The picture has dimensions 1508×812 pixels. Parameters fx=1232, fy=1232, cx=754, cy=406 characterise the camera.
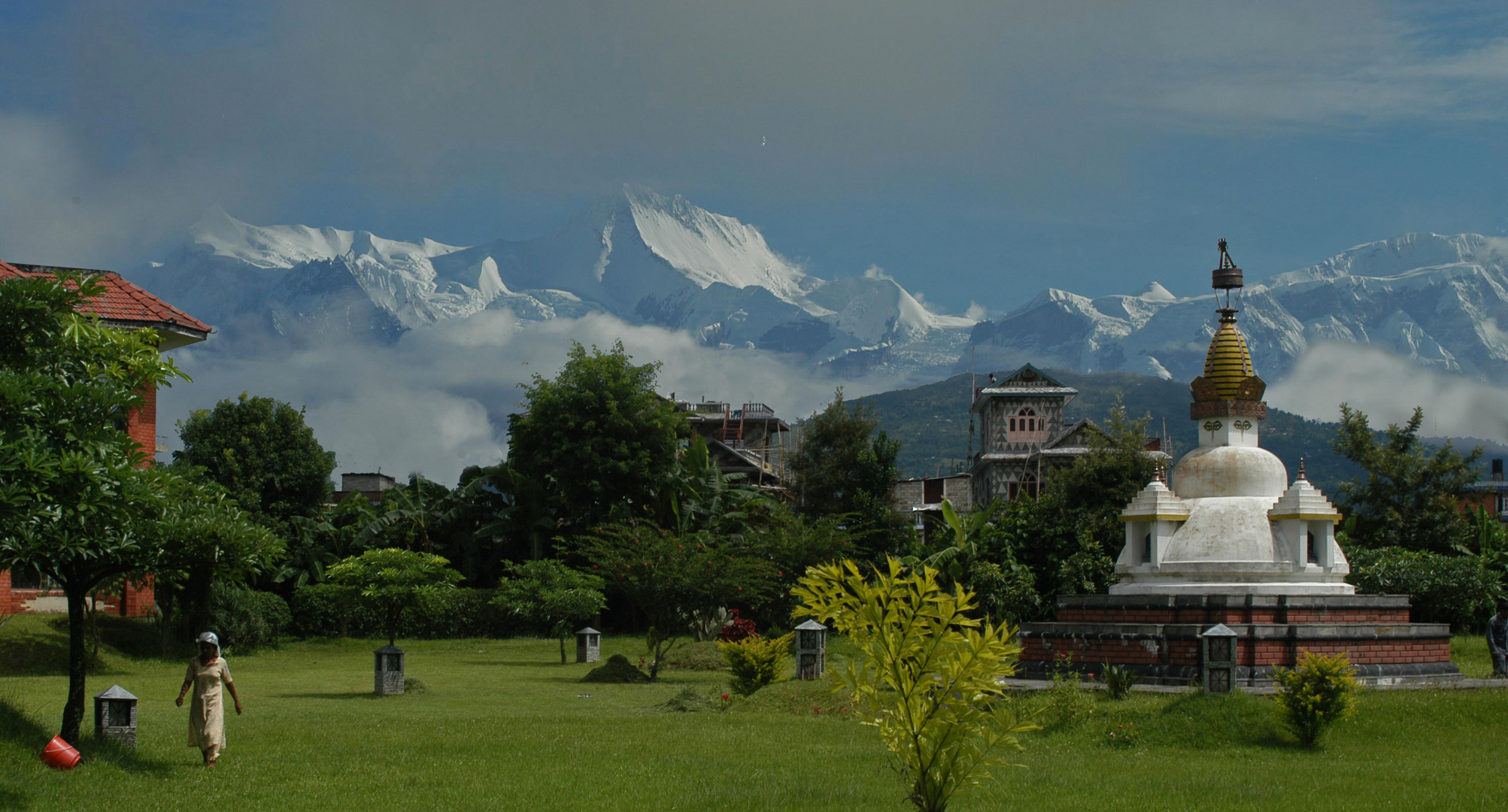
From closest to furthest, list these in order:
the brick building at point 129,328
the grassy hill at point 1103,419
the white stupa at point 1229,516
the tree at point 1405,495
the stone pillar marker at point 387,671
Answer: the white stupa at point 1229,516
the stone pillar marker at point 387,671
the brick building at point 129,328
the tree at point 1405,495
the grassy hill at point 1103,419

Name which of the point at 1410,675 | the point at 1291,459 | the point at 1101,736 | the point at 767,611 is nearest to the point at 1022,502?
the point at 767,611

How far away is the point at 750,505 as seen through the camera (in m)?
43.5

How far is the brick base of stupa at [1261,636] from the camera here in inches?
778

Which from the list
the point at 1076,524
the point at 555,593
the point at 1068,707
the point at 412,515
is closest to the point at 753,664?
the point at 1068,707

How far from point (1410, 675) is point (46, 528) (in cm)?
1972

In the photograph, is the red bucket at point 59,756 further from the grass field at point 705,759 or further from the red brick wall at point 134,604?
the red brick wall at point 134,604

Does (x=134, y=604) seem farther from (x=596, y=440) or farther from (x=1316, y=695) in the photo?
(x=1316, y=695)

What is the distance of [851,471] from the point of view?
151ft

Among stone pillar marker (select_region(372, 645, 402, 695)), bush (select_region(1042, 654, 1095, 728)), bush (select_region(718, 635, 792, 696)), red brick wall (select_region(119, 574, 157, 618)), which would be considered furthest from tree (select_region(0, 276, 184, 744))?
red brick wall (select_region(119, 574, 157, 618))

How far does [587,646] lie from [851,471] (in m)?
16.2

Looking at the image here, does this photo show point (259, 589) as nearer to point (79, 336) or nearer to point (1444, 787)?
point (79, 336)

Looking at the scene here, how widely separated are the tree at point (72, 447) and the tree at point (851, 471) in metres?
30.2

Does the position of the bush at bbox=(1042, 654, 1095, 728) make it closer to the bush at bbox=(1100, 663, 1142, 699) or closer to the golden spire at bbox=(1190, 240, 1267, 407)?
the bush at bbox=(1100, 663, 1142, 699)

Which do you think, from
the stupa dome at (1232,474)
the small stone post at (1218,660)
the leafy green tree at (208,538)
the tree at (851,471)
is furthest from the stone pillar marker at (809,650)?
the tree at (851,471)
